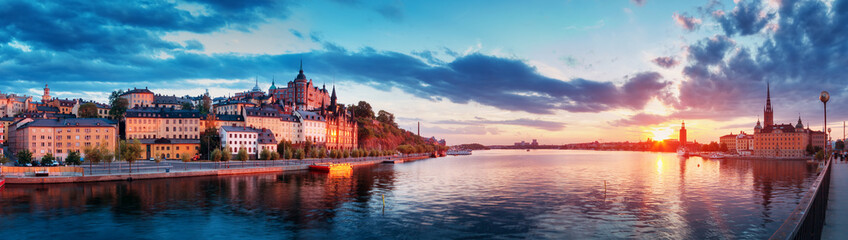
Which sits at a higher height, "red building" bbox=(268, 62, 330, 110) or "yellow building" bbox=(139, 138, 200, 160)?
"red building" bbox=(268, 62, 330, 110)

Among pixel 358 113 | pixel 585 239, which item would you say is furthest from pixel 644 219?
pixel 358 113

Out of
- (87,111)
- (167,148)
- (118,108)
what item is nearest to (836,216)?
(167,148)

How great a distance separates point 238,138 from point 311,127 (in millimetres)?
31437

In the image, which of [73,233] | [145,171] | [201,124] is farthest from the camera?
[201,124]

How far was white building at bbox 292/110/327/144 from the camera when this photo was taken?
132375 millimetres

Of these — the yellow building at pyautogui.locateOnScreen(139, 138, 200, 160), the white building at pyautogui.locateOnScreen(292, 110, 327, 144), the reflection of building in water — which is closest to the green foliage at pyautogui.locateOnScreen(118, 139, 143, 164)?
the reflection of building in water

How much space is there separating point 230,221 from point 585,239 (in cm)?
2357

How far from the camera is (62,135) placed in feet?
297

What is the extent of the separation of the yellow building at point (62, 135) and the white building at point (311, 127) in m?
45.4

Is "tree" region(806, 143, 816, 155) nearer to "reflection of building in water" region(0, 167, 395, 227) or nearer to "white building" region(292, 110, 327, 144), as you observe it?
"white building" region(292, 110, 327, 144)

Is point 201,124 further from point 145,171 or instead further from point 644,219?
point 644,219

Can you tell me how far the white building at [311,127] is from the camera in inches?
5212

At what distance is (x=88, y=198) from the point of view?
4366 centimetres

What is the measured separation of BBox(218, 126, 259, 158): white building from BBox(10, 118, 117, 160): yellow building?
21.1 m
